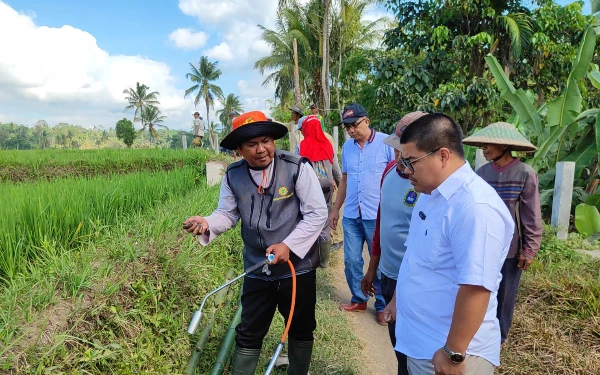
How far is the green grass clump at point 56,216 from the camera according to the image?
251cm

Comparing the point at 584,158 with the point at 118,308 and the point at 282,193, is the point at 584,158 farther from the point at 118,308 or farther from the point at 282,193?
the point at 118,308

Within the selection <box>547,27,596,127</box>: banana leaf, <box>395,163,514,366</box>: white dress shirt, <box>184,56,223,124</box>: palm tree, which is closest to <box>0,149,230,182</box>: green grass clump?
<box>547,27,596,127</box>: banana leaf

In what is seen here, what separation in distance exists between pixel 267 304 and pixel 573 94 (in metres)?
4.89

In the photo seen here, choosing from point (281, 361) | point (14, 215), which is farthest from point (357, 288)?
point (14, 215)

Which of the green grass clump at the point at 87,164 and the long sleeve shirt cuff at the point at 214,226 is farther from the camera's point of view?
the green grass clump at the point at 87,164

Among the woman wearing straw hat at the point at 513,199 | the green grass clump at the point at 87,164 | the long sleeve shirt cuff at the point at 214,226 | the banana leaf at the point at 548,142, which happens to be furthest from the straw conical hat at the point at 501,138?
the green grass clump at the point at 87,164

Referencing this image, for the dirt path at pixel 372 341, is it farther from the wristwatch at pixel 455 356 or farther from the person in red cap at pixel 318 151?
the wristwatch at pixel 455 356

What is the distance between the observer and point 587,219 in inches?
161

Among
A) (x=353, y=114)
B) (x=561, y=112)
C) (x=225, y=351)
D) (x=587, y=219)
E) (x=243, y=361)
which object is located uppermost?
(x=561, y=112)

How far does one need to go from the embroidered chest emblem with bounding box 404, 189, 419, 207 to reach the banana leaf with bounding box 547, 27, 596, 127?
3.93m

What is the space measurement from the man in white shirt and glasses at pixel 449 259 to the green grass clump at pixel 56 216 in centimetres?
231

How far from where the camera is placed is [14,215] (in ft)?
9.30

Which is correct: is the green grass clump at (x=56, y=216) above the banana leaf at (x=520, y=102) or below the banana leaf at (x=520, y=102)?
below

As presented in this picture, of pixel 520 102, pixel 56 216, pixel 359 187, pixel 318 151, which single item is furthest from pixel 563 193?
A: pixel 56 216
